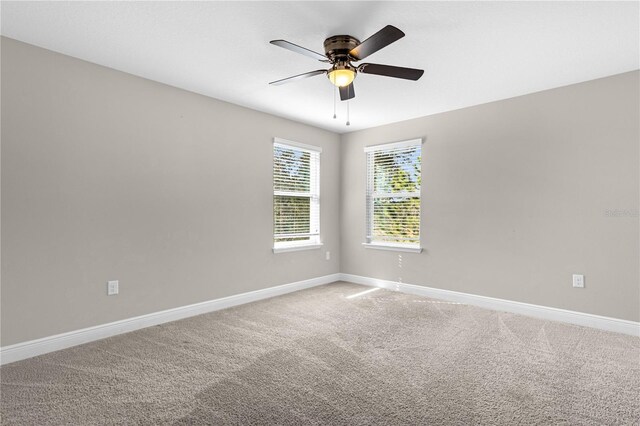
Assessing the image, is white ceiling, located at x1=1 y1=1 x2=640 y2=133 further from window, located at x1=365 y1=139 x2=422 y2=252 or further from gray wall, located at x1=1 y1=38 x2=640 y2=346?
window, located at x1=365 y1=139 x2=422 y2=252

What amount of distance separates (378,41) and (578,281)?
321cm

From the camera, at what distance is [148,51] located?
9.18 feet

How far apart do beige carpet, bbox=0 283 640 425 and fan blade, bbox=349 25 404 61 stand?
2206 mm

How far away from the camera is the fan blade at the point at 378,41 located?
194 centimetres

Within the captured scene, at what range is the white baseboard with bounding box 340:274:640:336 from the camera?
3.25 m

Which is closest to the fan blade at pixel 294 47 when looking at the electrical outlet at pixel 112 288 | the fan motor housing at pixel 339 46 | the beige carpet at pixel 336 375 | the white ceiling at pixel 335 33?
the fan motor housing at pixel 339 46

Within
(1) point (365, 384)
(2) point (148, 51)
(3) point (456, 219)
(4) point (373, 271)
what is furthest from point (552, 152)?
(2) point (148, 51)

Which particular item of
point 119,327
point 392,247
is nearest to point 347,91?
point 392,247

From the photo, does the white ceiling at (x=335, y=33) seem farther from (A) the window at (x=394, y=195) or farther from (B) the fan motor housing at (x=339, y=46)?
(A) the window at (x=394, y=195)

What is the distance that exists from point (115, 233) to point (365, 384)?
257 cm

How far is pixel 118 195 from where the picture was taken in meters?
3.16

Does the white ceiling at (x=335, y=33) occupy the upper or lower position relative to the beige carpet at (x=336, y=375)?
upper

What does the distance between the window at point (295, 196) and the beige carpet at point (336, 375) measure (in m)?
1.50

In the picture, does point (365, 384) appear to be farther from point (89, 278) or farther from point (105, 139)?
point (105, 139)
